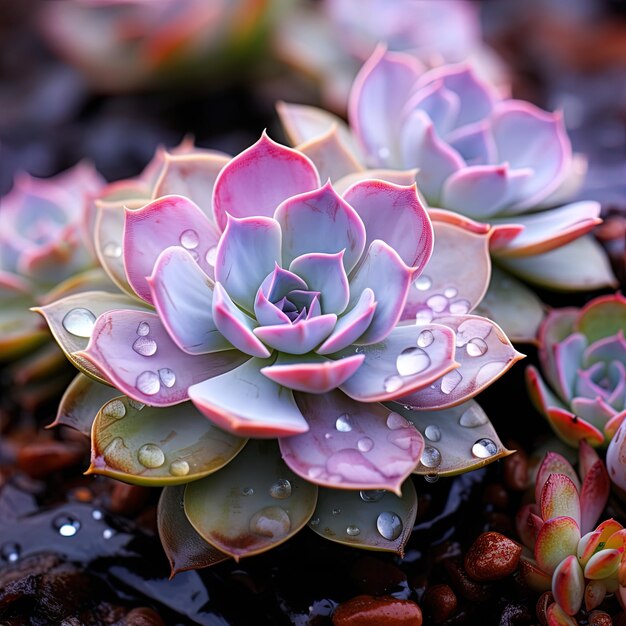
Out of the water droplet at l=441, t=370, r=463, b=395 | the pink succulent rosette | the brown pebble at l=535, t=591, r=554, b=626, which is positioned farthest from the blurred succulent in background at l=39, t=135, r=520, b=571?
the pink succulent rosette


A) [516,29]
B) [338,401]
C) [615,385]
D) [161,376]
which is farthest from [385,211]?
[516,29]

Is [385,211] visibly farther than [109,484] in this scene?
No

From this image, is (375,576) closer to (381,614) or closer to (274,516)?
(381,614)

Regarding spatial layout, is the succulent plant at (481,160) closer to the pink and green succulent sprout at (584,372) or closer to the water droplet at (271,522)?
the pink and green succulent sprout at (584,372)

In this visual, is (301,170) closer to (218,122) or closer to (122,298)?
(122,298)

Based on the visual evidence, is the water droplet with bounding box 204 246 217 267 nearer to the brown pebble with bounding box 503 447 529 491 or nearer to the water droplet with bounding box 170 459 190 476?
the water droplet with bounding box 170 459 190 476
